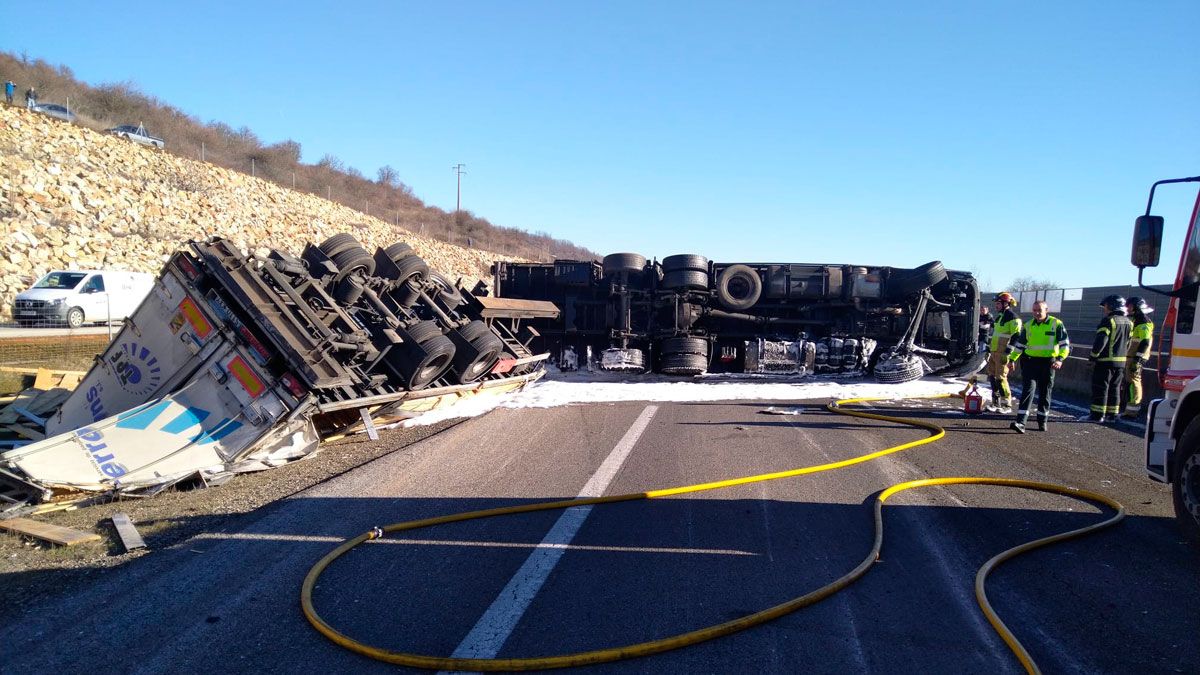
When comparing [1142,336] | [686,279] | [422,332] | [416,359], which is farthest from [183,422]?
[1142,336]

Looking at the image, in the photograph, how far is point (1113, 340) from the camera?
9.48 m

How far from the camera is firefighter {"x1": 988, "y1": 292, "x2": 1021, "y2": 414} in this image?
10734mm

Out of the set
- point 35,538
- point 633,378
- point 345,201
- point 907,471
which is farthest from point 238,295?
point 345,201

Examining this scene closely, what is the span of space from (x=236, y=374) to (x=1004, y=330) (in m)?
10.4

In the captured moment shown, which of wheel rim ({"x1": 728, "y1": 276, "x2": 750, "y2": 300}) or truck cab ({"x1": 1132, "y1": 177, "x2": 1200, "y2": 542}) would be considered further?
wheel rim ({"x1": 728, "y1": 276, "x2": 750, "y2": 300})

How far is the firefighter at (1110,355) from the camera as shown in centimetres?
955

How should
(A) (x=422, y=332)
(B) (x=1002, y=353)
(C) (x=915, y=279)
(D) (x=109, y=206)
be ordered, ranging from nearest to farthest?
1. (A) (x=422, y=332)
2. (B) (x=1002, y=353)
3. (C) (x=915, y=279)
4. (D) (x=109, y=206)

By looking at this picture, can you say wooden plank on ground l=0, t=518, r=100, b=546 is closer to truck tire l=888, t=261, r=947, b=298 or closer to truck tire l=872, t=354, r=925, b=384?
truck tire l=872, t=354, r=925, b=384

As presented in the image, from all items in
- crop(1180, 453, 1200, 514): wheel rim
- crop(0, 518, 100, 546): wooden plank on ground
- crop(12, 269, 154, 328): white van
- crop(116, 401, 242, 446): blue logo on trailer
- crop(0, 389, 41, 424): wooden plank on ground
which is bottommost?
crop(0, 389, 41, 424): wooden plank on ground

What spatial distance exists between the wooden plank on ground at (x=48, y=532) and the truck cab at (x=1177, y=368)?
22.3ft

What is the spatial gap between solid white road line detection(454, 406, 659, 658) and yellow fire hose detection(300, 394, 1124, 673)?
0.44 ft

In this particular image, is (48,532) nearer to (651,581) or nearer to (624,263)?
(651,581)

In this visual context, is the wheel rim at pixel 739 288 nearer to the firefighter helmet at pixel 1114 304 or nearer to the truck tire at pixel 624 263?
the truck tire at pixel 624 263

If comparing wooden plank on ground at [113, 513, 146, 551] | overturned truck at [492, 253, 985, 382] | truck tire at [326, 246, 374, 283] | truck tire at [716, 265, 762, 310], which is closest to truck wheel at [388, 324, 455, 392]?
truck tire at [326, 246, 374, 283]
